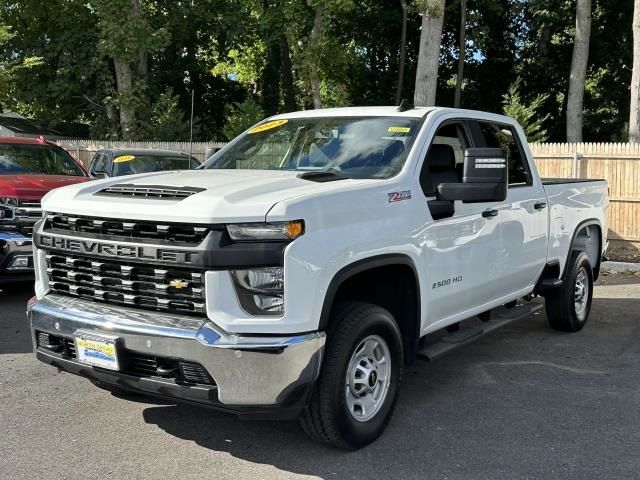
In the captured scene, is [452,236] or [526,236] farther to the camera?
[526,236]

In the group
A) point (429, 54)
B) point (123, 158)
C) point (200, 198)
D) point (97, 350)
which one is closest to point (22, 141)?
point (123, 158)

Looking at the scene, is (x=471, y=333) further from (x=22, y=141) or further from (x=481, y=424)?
(x=22, y=141)

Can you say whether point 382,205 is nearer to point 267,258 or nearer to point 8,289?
point 267,258

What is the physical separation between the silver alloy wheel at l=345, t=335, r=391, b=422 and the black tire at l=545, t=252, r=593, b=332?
321 cm

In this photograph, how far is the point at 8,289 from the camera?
8.80m

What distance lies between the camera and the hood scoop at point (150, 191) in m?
3.79

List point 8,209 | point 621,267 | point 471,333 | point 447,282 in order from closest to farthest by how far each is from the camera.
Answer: point 447,282, point 471,333, point 8,209, point 621,267

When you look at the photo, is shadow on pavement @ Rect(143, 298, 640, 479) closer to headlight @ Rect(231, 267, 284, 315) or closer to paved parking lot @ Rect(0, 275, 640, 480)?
paved parking lot @ Rect(0, 275, 640, 480)

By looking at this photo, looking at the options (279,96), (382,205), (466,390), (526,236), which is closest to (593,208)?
(526,236)

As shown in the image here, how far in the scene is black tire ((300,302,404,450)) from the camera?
12.3ft

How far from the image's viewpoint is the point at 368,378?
410cm

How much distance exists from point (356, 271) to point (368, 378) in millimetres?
687

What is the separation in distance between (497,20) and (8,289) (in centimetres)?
2427

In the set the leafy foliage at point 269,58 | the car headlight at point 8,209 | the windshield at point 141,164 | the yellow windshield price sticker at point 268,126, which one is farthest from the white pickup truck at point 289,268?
the leafy foliage at point 269,58
